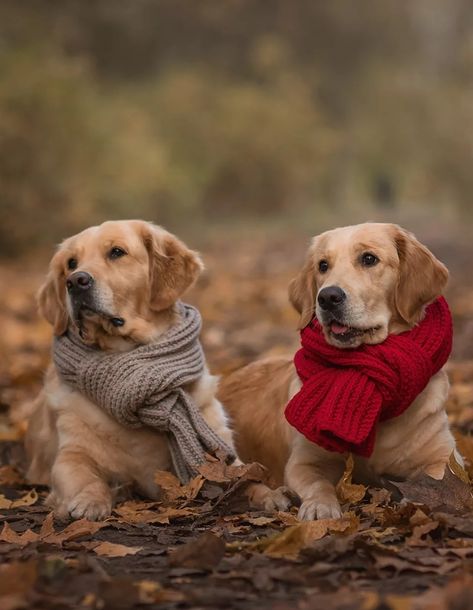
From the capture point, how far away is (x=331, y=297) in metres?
3.60

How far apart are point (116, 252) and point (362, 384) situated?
1241mm

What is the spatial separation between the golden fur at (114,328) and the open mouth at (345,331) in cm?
71

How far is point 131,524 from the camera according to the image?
3584 millimetres

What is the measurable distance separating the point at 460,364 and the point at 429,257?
3.03 metres

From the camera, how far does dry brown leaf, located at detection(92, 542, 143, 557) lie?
3062 millimetres

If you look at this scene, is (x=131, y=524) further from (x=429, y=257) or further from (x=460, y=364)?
(x=460, y=364)

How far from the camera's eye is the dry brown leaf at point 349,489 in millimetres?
3686

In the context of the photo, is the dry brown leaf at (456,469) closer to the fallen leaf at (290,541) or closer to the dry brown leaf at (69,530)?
the fallen leaf at (290,541)

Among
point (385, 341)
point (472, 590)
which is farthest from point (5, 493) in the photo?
point (472, 590)

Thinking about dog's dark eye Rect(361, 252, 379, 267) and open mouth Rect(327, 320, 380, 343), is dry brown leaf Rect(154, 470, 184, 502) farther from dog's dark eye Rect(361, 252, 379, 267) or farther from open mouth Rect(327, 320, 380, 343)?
dog's dark eye Rect(361, 252, 379, 267)

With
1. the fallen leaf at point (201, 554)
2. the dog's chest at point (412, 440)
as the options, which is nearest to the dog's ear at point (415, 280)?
the dog's chest at point (412, 440)

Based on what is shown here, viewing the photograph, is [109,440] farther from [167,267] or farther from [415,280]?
[415,280]

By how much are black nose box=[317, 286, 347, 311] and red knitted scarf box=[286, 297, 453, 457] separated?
0.22 m

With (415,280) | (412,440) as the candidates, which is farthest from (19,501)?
(415,280)
